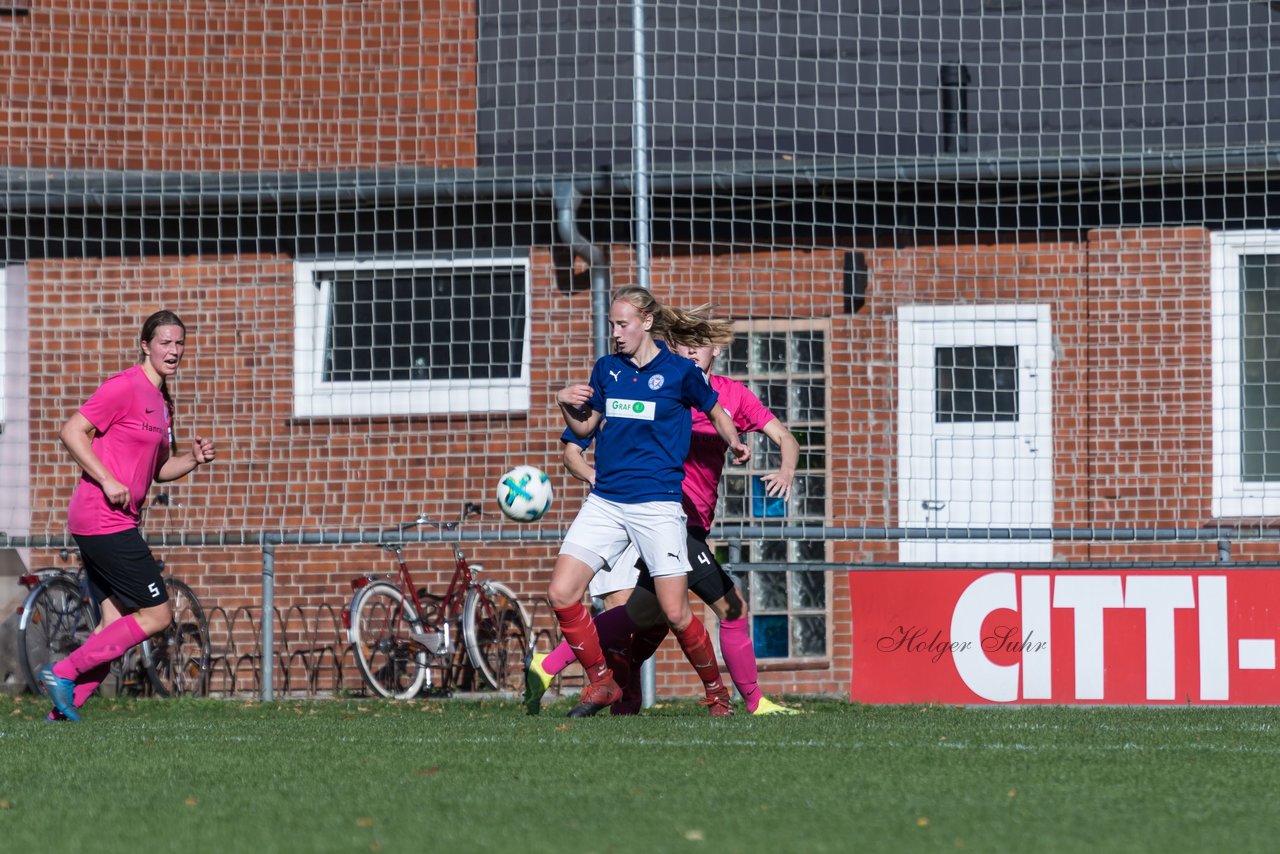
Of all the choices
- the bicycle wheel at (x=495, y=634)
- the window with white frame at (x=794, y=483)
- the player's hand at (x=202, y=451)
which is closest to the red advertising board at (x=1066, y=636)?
the window with white frame at (x=794, y=483)

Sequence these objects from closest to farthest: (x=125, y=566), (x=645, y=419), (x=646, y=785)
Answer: (x=646, y=785) → (x=645, y=419) → (x=125, y=566)

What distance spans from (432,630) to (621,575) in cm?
332

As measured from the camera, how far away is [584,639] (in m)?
7.66

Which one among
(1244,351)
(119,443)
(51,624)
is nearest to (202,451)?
(119,443)

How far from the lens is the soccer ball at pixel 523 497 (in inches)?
363

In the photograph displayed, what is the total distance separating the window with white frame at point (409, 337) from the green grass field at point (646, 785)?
4.33 m

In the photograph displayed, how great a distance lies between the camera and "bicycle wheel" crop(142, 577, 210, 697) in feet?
36.4

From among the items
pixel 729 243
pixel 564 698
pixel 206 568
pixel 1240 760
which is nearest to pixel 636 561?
pixel 564 698

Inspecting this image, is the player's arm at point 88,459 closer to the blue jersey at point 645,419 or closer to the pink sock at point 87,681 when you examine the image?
the pink sock at point 87,681

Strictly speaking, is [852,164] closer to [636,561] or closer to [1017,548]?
[1017,548]

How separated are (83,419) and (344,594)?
13.9 feet

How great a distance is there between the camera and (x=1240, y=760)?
241 inches

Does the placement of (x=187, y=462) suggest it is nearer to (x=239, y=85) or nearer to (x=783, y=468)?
(x=783, y=468)

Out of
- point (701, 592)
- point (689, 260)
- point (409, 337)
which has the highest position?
point (689, 260)
